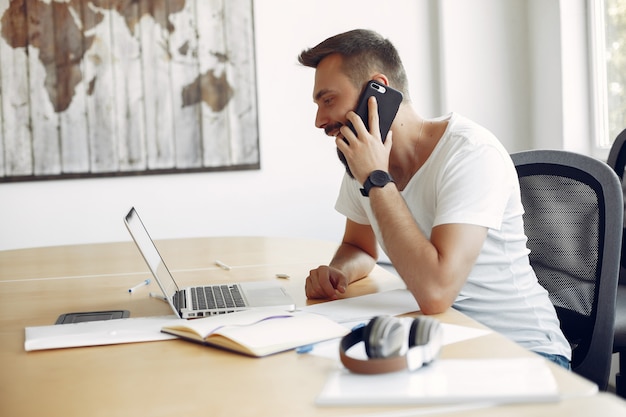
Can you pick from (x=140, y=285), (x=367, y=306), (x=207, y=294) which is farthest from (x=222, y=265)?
(x=367, y=306)

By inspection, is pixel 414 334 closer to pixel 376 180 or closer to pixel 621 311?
pixel 376 180

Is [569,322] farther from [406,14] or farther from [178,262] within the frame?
[406,14]

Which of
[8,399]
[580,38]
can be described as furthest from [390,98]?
[580,38]

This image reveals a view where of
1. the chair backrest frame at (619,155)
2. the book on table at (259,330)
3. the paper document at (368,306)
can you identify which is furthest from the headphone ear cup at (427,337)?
the chair backrest frame at (619,155)

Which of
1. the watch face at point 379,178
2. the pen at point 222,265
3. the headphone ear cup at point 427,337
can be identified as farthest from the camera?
the pen at point 222,265

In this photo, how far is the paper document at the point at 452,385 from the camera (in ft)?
2.75

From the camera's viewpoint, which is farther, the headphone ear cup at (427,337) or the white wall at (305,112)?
the white wall at (305,112)

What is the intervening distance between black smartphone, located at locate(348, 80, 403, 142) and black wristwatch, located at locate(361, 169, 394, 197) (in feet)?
0.51

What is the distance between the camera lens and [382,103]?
5.57ft

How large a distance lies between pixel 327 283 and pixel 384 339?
61 centimetres

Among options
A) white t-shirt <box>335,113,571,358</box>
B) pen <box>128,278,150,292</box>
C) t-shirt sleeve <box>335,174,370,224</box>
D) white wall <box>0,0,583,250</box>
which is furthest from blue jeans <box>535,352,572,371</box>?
white wall <box>0,0,583,250</box>

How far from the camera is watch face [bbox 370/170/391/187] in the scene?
154 cm

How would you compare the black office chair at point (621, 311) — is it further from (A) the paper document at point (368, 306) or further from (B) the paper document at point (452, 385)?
(B) the paper document at point (452, 385)

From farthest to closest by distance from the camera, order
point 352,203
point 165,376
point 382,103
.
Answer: point 352,203, point 382,103, point 165,376
